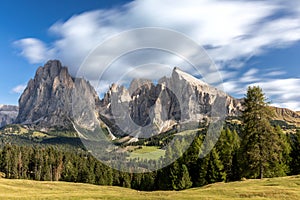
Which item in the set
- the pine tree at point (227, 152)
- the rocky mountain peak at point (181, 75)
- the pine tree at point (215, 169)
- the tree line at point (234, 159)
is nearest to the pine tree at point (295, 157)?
the tree line at point (234, 159)

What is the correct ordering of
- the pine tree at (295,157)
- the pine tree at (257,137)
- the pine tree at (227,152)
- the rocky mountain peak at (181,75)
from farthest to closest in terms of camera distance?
the pine tree at (295,157) → the pine tree at (227,152) → the pine tree at (257,137) → the rocky mountain peak at (181,75)

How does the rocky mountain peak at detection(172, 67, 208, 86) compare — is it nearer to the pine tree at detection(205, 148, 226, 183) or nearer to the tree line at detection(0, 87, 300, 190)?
the tree line at detection(0, 87, 300, 190)

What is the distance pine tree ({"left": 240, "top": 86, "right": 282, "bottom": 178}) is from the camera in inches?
→ 2162

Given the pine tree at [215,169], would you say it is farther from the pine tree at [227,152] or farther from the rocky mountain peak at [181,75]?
the rocky mountain peak at [181,75]

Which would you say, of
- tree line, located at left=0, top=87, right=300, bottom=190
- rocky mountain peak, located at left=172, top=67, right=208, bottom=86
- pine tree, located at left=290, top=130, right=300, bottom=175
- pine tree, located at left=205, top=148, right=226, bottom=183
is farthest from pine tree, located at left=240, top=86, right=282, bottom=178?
pine tree, located at left=290, top=130, right=300, bottom=175

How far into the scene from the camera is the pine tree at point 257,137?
54.9 metres

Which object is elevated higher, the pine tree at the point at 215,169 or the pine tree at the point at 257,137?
the pine tree at the point at 257,137

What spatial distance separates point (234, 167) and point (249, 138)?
17112mm

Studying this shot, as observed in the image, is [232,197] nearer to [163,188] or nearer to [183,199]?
[183,199]

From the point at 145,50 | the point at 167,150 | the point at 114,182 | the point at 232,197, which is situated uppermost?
the point at 145,50

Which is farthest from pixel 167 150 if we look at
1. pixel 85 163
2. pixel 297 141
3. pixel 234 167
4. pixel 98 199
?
pixel 85 163

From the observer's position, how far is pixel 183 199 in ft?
116

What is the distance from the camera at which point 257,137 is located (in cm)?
5544

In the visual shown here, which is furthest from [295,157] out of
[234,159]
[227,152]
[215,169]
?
[215,169]
